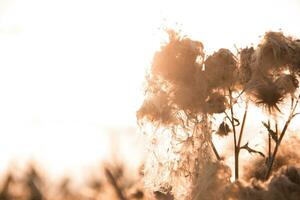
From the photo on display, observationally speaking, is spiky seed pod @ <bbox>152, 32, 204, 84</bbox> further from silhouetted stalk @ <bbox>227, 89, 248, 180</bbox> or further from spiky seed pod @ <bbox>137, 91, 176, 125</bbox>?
silhouetted stalk @ <bbox>227, 89, 248, 180</bbox>

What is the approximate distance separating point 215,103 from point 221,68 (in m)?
0.57

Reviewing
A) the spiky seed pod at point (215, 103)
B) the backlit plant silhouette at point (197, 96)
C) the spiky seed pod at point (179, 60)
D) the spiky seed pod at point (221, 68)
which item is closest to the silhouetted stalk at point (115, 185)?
the backlit plant silhouette at point (197, 96)

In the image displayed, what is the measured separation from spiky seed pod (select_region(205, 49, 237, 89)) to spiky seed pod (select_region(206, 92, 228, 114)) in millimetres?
180

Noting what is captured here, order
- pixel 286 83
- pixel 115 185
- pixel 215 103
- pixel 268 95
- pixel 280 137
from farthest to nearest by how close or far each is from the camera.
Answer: pixel 115 185 → pixel 280 137 → pixel 215 103 → pixel 268 95 → pixel 286 83

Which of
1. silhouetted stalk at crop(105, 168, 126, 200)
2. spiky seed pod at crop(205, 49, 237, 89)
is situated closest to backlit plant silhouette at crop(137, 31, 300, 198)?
spiky seed pod at crop(205, 49, 237, 89)

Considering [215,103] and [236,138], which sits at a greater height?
[215,103]

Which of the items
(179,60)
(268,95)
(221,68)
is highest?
(179,60)

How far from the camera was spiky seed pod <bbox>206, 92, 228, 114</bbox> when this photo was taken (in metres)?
9.01

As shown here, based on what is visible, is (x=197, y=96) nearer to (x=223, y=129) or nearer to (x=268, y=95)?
(x=223, y=129)

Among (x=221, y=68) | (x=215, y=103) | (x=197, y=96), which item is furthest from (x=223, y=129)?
(x=221, y=68)

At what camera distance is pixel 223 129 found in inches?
368

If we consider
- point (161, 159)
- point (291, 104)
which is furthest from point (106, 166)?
point (291, 104)

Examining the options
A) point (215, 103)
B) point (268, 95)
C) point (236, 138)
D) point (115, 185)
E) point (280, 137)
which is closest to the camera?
point (268, 95)

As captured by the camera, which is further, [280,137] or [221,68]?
[280,137]
